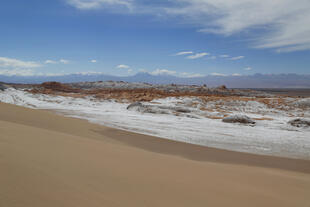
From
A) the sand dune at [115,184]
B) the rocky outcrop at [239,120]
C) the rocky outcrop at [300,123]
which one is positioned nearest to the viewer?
the sand dune at [115,184]

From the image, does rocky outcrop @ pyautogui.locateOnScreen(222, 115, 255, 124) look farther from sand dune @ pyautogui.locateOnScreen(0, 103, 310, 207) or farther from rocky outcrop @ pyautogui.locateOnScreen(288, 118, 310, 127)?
sand dune @ pyautogui.locateOnScreen(0, 103, 310, 207)

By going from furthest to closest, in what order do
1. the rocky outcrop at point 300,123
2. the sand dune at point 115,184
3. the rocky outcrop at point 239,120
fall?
the rocky outcrop at point 239,120 < the rocky outcrop at point 300,123 < the sand dune at point 115,184

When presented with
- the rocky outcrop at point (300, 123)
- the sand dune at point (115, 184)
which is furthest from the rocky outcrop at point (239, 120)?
the sand dune at point (115, 184)

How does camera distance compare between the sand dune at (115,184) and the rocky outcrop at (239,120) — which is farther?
the rocky outcrop at (239,120)

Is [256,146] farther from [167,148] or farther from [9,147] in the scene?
[9,147]

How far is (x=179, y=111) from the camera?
14.2 meters

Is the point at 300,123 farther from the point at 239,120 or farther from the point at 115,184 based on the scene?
the point at 115,184

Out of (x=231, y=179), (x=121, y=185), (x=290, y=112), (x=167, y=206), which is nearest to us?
(x=167, y=206)

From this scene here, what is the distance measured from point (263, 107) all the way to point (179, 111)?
936 cm

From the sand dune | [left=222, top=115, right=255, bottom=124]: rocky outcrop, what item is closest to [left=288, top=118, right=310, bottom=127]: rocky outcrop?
[left=222, top=115, right=255, bottom=124]: rocky outcrop

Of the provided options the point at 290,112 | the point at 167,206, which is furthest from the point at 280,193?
the point at 290,112

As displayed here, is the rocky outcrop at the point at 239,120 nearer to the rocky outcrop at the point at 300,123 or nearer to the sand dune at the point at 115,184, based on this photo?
the rocky outcrop at the point at 300,123

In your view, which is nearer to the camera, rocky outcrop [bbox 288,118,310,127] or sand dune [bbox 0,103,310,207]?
sand dune [bbox 0,103,310,207]

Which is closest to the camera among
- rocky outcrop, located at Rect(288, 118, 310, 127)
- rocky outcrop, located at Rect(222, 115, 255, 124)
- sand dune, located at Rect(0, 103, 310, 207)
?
sand dune, located at Rect(0, 103, 310, 207)
